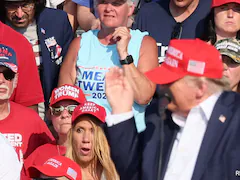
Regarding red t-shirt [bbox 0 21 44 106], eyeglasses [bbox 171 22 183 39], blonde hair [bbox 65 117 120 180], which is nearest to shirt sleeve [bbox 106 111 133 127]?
blonde hair [bbox 65 117 120 180]

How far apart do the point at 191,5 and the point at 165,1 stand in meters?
0.27

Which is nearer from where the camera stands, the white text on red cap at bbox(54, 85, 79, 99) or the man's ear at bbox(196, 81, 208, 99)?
the man's ear at bbox(196, 81, 208, 99)

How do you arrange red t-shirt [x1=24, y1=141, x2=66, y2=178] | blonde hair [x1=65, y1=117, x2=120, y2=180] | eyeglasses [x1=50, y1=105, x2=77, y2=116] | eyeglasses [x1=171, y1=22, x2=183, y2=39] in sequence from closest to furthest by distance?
1. blonde hair [x1=65, y1=117, x2=120, y2=180]
2. red t-shirt [x1=24, y1=141, x2=66, y2=178]
3. eyeglasses [x1=50, y1=105, x2=77, y2=116]
4. eyeglasses [x1=171, y1=22, x2=183, y2=39]

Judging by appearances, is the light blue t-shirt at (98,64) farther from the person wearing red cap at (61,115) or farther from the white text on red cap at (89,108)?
the white text on red cap at (89,108)

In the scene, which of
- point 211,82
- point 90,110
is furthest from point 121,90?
point 90,110

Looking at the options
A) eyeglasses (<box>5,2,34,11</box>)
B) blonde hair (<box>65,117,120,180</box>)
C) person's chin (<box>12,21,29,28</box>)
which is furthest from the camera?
person's chin (<box>12,21,29,28</box>)

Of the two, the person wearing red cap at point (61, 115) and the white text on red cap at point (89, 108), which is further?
the person wearing red cap at point (61, 115)

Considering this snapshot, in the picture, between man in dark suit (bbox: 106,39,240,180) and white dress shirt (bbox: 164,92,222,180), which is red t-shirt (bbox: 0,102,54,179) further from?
white dress shirt (bbox: 164,92,222,180)

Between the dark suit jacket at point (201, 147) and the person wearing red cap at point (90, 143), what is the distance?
1096 mm

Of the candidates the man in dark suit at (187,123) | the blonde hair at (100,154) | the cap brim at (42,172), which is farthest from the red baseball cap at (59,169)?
the man in dark suit at (187,123)

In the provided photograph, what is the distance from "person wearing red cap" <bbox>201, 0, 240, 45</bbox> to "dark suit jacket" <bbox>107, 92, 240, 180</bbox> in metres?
1.77

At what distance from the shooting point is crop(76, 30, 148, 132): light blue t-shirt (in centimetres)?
521

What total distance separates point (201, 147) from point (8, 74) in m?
2.12

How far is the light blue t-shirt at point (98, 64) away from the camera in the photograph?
5207 mm
